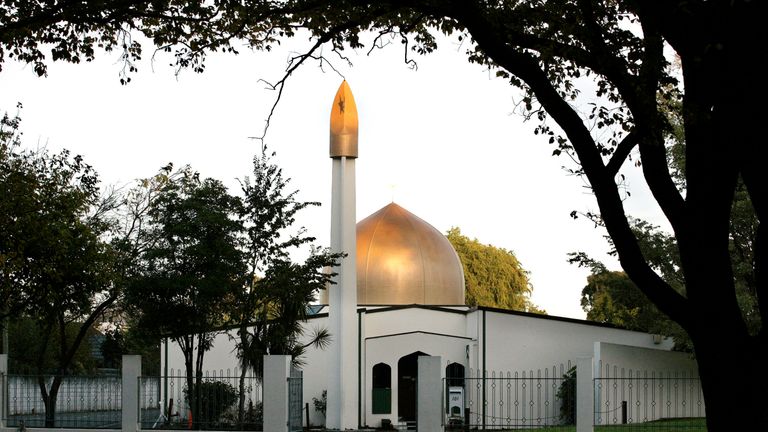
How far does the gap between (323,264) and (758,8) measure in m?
21.5

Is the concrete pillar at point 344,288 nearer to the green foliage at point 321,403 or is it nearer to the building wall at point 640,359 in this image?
the green foliage at point 321,403

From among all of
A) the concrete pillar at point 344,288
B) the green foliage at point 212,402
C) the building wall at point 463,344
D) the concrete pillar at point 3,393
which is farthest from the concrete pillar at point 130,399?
the concrete pillar at point 344,288

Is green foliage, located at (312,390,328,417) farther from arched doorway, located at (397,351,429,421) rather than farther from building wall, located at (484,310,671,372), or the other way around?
building wall, located at (484,310,671,372)

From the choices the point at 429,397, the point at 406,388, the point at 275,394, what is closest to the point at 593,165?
the point at 429,397

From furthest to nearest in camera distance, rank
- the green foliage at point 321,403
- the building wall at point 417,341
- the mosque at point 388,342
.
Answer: the building wall at point 417,341 < the green foliage at point 321,403 < the mosque at point 388,342

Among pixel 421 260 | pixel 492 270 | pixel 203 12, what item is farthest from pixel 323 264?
pixel 492 270

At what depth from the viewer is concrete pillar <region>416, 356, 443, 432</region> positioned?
19.3m

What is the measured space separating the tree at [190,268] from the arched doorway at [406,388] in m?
10.6

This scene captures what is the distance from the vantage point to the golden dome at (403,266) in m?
42.1

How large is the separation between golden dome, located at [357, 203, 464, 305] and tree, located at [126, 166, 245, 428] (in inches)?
567

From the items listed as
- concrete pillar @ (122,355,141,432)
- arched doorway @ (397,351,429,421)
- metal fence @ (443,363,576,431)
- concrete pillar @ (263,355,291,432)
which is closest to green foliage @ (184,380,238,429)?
concrete pillar @ (263,355,291,432)

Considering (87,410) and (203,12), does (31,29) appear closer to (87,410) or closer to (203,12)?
(203,12)

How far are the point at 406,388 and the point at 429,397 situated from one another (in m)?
18.3

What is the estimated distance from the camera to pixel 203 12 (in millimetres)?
12320
